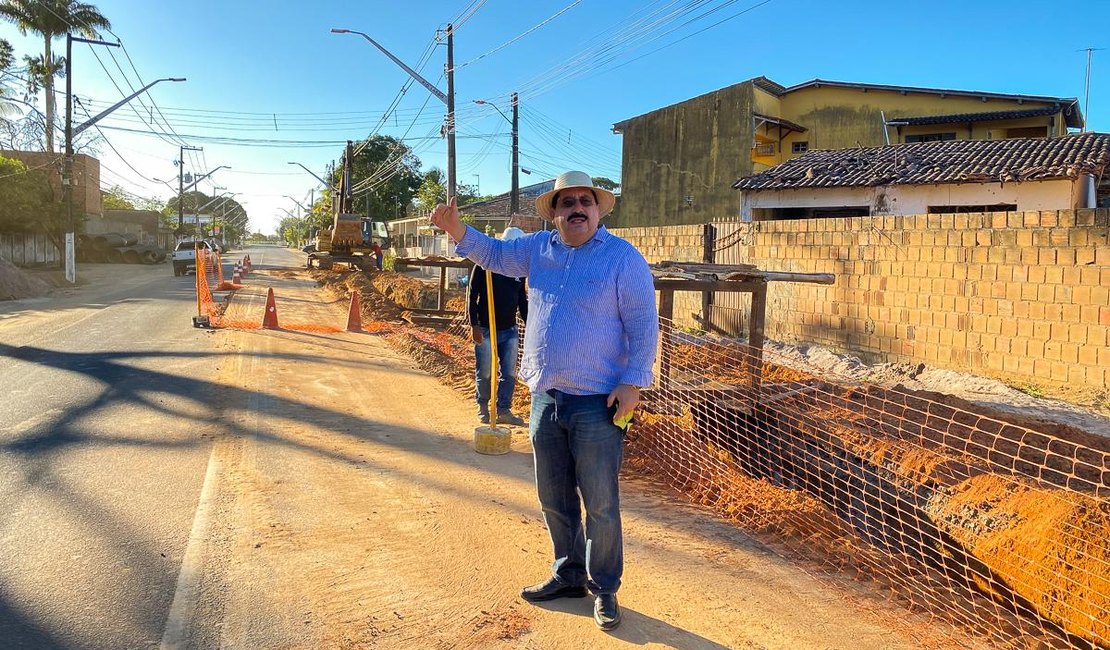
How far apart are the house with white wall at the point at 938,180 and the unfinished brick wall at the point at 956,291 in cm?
472

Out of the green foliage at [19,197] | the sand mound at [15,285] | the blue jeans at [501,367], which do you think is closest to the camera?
the blue jeans at [501,367]

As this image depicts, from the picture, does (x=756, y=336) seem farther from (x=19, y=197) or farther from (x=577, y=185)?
(x=19, y=197)

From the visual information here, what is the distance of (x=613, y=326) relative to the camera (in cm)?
287

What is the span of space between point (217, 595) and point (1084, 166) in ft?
52.0

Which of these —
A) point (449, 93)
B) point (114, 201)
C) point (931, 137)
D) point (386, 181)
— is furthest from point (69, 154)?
point (114, 201)

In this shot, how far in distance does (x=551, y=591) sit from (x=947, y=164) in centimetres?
1621

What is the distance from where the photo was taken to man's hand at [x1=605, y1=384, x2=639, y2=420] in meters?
2.78

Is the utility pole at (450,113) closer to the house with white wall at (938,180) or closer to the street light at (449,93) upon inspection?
the street light at (449,93)

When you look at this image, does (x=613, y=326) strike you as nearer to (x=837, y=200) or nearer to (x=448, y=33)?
(x=837, y=200)

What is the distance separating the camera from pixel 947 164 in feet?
51.9

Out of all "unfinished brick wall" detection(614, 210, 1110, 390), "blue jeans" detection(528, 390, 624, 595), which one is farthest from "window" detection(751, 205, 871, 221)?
"blue jeans" detection(528, 390, 624, 595)

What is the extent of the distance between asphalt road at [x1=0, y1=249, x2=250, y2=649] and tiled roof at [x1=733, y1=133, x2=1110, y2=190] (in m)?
14.0

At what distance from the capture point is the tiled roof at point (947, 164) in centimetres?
1382

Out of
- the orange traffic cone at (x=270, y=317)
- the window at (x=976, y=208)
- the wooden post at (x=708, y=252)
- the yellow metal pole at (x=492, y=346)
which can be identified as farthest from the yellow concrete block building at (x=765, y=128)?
the yellow metal pole at (x=492, y=346)
